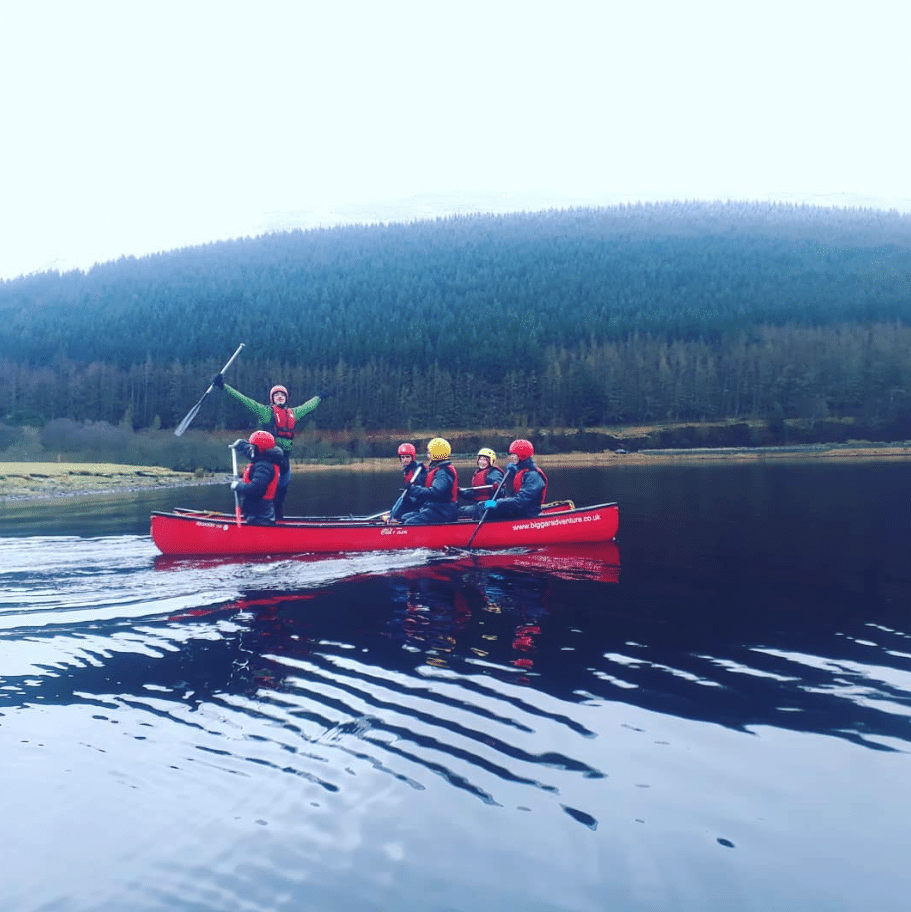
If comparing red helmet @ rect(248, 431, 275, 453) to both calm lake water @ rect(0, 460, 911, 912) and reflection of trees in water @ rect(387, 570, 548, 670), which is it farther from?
reflection of trees in water @ rect(387, 570, 548, 670)

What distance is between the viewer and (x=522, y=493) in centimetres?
2098

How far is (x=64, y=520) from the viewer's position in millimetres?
30312

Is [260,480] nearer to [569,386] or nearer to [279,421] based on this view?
[279,421]

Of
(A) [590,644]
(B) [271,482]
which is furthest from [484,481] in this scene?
(A) [590,644]

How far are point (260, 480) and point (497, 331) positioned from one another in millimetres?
106856

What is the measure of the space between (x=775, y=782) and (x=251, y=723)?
5.07m

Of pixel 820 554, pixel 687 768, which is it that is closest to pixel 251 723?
pixel 687 768

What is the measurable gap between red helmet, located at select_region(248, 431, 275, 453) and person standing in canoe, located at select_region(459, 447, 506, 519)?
16.4ft

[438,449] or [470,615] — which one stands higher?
[438,449]

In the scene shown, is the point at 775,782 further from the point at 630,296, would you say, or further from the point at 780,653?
the point at 630,296

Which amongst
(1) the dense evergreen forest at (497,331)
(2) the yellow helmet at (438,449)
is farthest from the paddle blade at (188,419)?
(1) the dense evergreen forest at (497,331)

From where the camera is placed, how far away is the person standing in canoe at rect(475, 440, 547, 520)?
2081 cm

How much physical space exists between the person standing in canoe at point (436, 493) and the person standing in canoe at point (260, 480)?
3212 mm

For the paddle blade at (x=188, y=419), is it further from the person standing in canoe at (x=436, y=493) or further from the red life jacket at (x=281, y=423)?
the person standing in canoe at (x=436, y=493)
